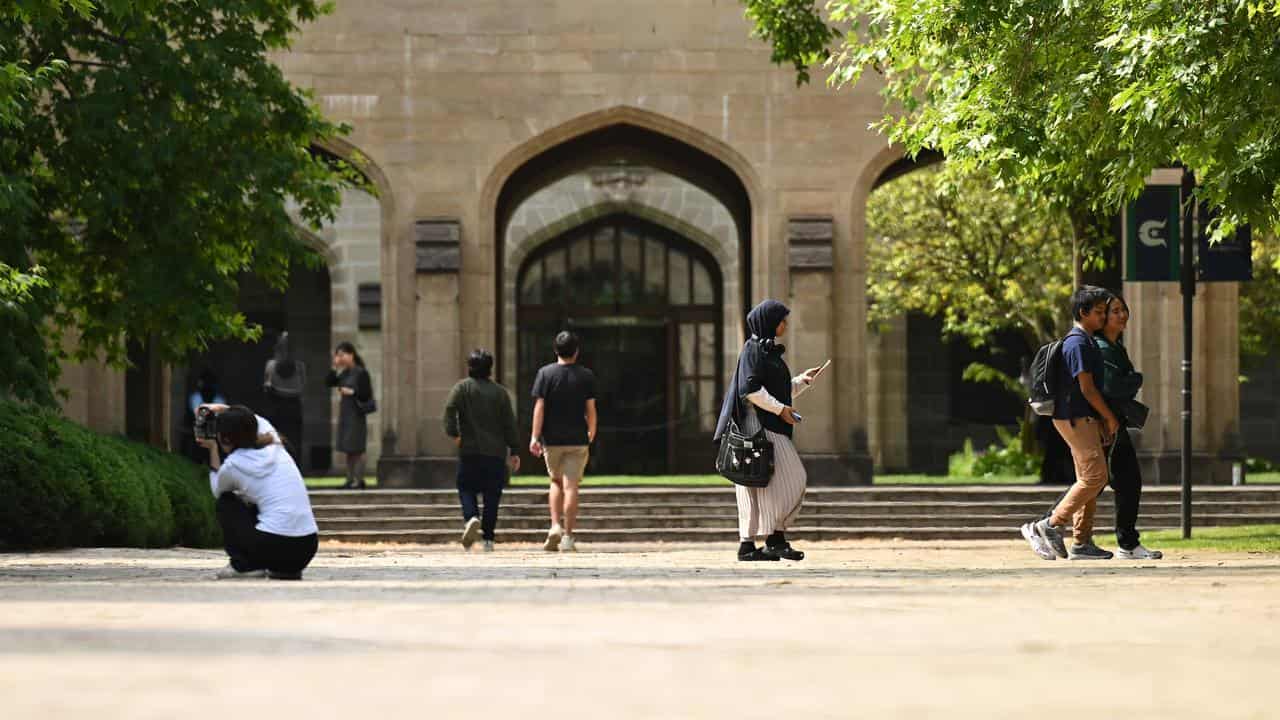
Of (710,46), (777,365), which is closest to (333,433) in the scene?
(710,46)

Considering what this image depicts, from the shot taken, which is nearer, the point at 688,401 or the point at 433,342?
the point at 433,342

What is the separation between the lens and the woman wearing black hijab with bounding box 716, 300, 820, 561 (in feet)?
40.6

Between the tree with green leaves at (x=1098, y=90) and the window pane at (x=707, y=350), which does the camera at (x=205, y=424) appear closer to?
the tree with green leaves at (x=1098, y=90)

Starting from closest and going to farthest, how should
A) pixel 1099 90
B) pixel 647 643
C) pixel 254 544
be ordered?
1. pixel 647 643
2. pixel 254 544
3. pixel 1099 90

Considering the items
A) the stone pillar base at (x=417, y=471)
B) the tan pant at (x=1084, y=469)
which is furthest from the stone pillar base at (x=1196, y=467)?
the tan pant at (x=1084, y=469)

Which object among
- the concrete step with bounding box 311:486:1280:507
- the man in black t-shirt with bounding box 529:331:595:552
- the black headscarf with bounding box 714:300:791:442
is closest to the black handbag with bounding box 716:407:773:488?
the black headscarf with bounding box 714:300:791:442

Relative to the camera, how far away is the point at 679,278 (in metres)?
34.8

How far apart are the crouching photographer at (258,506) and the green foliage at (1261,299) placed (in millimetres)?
23786

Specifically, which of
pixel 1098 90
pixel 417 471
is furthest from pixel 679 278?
pixel 1098 90

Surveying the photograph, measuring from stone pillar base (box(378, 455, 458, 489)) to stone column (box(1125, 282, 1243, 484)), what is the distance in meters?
8.56

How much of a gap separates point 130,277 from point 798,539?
6931 mm

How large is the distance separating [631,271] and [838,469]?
11.0 metres

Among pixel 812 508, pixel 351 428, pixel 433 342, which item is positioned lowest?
pixel 812 508

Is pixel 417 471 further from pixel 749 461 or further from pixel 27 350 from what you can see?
pixel 749 461
